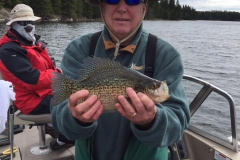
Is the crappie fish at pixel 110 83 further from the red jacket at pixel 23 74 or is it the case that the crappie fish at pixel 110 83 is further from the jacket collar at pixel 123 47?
the red jacket at pixel 23 74

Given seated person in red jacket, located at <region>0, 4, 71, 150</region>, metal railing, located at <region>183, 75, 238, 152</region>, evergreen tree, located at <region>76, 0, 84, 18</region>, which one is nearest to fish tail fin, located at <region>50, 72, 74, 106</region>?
metal railing, located at <region>183, 75, 238, 152</region>

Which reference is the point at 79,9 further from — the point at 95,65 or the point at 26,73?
the point at 95,65

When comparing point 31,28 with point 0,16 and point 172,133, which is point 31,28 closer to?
point 172,133

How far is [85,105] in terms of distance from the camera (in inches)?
80.9

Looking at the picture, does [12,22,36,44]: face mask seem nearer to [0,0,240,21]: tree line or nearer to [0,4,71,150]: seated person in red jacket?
[0,4,71,150]: seated person in red jacket

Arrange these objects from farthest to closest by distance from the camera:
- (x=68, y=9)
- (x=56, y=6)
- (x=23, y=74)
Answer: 1. (x=68, y=9)
2. (x=56, y=6)
3. (x=23, y=74)

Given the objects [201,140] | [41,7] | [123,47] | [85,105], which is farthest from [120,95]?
[41,7]

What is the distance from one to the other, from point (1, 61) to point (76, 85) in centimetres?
364

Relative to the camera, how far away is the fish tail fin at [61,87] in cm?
232

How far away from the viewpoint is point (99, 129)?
2605 millimetres

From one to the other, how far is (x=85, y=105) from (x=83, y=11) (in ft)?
367

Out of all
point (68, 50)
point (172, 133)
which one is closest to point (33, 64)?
point (68, 50)

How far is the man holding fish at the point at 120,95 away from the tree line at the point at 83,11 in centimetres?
5122

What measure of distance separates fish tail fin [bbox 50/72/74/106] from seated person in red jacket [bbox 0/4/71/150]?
300 cm
